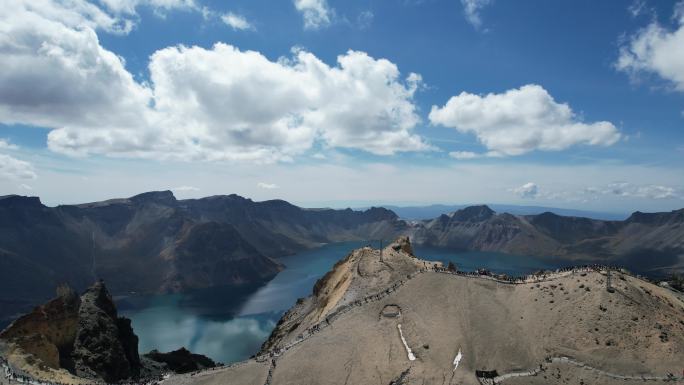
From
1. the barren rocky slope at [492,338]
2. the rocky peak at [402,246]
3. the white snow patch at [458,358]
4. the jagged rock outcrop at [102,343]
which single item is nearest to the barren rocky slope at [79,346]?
the jagged rock outcrop at [102,343]

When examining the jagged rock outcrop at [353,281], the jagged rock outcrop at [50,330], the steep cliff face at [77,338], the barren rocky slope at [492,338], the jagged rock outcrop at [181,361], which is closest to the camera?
the barren rocky slope at [492,338]

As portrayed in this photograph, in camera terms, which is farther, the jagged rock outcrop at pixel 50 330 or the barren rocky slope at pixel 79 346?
the jagged rock outcrop at pixel 50 330

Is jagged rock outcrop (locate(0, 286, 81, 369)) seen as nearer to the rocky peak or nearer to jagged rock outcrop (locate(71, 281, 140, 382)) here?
jagged rock outcrop (locate(71, 281, 140, 382))

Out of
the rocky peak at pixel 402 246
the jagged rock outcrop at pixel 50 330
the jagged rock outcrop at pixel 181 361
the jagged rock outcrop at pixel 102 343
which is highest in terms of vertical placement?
the rocky peak at pixel 402 246

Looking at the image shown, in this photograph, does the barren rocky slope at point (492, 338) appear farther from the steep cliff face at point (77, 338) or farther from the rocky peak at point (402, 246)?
the rocky peak at point (402, 246)

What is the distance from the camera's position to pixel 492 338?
58312 mm

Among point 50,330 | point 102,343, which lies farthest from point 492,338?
point 102,343

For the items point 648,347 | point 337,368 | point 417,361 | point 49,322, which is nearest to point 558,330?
point 648,347

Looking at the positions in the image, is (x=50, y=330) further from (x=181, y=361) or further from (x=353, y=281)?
(x=353, y=281)

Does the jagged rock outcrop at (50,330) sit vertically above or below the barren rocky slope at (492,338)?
below

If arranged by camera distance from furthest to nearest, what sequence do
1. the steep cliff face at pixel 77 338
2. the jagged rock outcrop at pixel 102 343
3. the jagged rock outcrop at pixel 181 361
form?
the jagged rock outcrop at pixel 181 361 < the jagged rock outcrop at pixel 102 343 < the steep cliff face at pixel 77 338

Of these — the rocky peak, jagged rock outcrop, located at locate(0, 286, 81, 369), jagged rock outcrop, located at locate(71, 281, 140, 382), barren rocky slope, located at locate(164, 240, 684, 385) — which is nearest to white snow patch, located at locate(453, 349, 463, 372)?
barren rocky slope, located at locate(164, 240, 684, 385)

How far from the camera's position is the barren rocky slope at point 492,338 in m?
51.3

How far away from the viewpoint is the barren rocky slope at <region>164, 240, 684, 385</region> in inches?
2021
